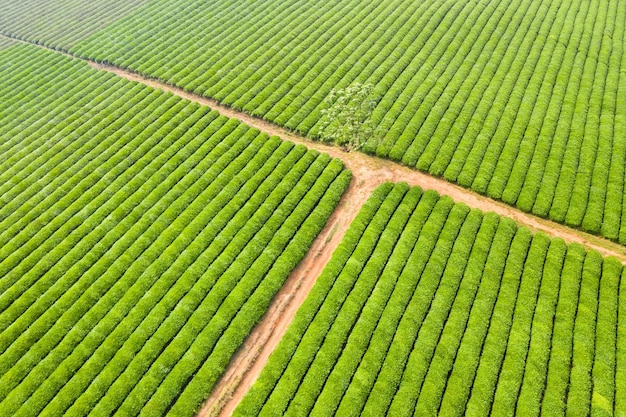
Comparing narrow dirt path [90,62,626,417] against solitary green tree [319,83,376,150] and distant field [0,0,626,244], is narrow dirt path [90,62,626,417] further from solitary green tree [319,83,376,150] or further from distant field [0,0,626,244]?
solitary green tree [319,83,376,150]

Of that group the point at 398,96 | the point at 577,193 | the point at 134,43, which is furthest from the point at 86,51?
the point at 577,193

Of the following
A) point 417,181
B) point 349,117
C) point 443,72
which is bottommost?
point 417,181

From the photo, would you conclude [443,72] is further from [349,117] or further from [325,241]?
[325,241]

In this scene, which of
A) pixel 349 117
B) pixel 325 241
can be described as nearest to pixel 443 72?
pixel 349 117

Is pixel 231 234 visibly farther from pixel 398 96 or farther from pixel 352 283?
pixel 398 96

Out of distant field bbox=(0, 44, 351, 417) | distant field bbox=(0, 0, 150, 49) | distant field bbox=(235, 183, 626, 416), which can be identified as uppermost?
distant field bbox=(0, 0, 150, 49)

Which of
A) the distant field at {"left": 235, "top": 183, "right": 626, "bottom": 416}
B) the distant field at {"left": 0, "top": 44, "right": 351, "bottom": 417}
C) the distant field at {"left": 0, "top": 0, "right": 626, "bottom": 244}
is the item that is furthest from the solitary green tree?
the distant field at {"left": 235, "top": 183, "right": 626, "bottom": 416}
